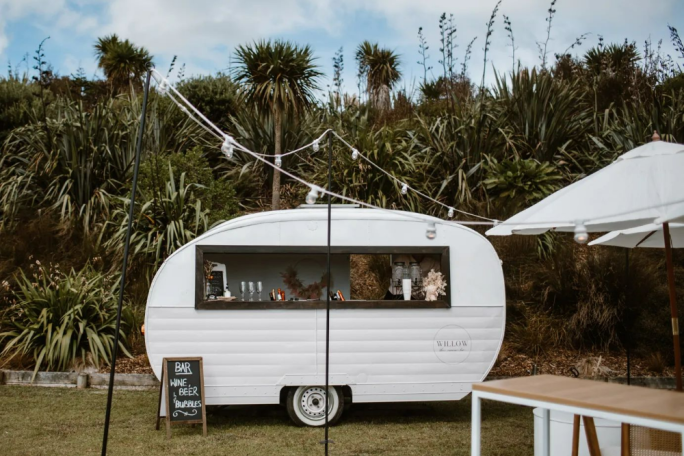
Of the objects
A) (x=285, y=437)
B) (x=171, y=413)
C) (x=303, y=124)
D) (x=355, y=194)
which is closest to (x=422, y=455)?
(x=285, y=437)

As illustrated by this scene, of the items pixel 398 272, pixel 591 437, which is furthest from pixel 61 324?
pixel 591 437

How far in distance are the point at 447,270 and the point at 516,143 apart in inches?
256

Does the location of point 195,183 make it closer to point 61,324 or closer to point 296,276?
point 61,324

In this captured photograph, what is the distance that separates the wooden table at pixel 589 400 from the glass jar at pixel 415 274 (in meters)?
3.67

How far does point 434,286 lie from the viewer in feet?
25.7

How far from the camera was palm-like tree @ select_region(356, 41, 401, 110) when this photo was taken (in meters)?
20.5

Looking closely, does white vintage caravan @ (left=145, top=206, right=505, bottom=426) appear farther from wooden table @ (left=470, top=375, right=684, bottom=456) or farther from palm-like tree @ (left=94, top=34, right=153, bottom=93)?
palm-like tree @ (left=94, top=34, right=153, bottom=93)

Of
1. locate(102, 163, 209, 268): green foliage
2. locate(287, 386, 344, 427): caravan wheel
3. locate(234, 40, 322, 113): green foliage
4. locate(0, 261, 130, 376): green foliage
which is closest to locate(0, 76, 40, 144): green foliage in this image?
locate(102, 163, 209, 268): green foliage

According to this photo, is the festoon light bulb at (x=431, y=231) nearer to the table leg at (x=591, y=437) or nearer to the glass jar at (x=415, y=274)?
the glass jar at (x=415, y=274)

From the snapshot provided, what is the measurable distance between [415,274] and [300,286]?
143 cm

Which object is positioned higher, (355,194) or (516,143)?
(516,143)

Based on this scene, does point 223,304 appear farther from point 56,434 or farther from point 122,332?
point 122,332

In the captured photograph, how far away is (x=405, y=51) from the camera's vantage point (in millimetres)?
20938

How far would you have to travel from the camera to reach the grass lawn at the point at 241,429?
21.6 feet
